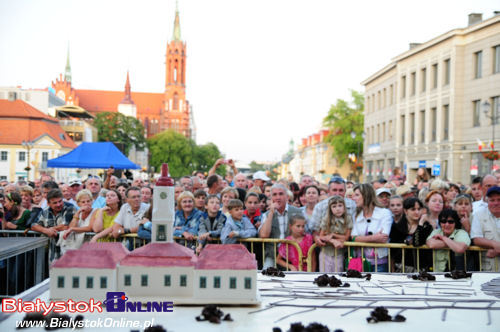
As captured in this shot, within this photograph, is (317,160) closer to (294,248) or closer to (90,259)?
(294,248)

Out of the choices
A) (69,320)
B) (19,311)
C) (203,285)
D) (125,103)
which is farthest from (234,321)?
(125,103)

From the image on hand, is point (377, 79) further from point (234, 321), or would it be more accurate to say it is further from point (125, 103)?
point (125, 103)

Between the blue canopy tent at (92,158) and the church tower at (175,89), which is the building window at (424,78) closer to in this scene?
the blue canopy tent at (92,158)

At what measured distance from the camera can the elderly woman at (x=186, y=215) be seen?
23.4ft

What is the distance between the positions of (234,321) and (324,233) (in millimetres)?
3699

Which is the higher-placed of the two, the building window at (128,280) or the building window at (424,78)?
the building window at (424,78)

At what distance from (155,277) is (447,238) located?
416cm

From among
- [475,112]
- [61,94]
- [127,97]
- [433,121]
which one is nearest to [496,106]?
[475,112]

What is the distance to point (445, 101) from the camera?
35.4m

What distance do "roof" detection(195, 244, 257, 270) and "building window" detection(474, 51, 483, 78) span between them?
33.2m

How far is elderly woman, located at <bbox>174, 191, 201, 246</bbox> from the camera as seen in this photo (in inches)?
281

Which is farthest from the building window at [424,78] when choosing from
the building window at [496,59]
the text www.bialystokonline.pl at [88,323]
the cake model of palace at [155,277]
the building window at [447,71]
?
the text www.bialystokonline.pl at [88,323]

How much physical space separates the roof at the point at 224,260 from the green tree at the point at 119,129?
289ft

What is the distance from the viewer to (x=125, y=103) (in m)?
141
